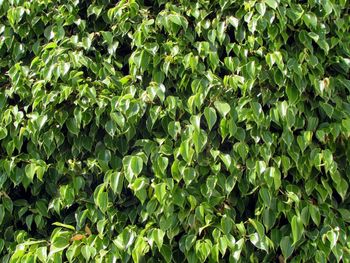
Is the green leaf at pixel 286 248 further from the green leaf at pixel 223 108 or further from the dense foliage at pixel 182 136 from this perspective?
the green leaf at pixel 223 108

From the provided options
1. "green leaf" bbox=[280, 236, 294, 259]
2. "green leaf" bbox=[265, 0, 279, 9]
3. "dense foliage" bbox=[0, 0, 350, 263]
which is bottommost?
"green leaf" bbox=[280, 236, 294, 259]

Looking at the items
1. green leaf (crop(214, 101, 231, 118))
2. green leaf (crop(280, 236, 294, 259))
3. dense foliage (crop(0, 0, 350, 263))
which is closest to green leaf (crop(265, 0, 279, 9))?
dense foliage (crop(0, 0, 350, 263))

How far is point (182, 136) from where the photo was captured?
212 centimetres

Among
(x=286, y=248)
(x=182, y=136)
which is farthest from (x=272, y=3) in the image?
(x=286, y=248)

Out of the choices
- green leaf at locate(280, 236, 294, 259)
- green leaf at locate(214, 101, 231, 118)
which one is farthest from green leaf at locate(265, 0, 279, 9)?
green leaf at locate(280, 236, 294, 259)

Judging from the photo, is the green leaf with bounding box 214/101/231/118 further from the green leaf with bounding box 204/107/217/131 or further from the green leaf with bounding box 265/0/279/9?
the green leaf with bounding box 265/0/279/9

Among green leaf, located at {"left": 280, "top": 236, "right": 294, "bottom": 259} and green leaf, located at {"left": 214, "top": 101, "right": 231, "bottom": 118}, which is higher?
green leaf, located at {"left": 214, "top": 101, "right": 231, "bottom": 118}

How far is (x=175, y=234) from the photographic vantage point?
207 cm

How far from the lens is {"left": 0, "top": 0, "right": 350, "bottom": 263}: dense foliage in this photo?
2.08m

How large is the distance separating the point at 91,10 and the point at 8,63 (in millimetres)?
412

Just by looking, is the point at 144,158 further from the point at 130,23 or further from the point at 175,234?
the point at 130,23

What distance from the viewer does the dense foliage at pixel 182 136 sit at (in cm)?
208

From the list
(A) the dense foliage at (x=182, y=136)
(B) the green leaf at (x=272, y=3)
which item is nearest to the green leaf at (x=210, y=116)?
(A) the dense foliage at (x=182, y=136)

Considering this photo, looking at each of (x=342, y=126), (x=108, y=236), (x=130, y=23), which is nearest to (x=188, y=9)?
(x=130, y=23)
